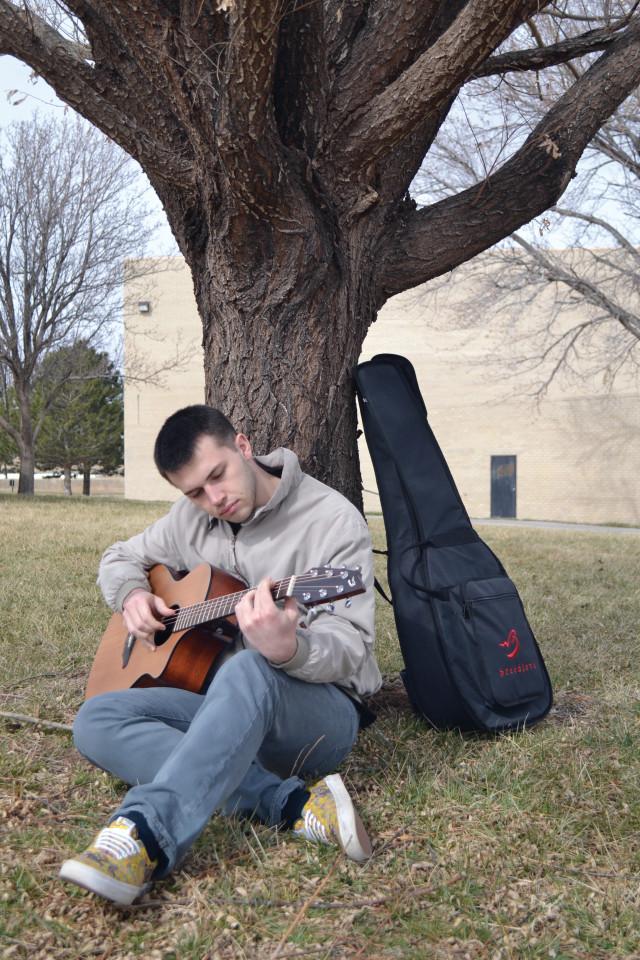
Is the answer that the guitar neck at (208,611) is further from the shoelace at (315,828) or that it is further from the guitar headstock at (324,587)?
the shoelace at (315,828)

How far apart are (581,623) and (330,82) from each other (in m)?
3.75

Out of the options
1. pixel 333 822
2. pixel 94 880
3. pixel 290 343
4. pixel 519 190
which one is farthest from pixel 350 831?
pixel 519 190

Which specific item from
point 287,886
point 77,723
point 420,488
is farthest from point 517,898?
point 420,488

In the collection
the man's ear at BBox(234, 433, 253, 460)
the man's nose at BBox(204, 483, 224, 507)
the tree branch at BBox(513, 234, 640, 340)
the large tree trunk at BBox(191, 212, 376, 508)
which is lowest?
the man's nose at BBox(204, 483, 224, 507)

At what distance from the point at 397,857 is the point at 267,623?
0.74 metres

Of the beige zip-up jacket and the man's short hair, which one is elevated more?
the man's short hair

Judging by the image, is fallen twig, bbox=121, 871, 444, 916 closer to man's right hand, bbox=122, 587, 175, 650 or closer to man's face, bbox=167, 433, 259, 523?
man's right hand, bbox=122, 587, 175, 650

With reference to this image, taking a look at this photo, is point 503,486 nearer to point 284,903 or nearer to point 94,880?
point 284,903

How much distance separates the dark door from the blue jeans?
22.8 m

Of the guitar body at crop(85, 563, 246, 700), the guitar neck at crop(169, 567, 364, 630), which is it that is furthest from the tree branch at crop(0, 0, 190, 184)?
the guitar neck at crop(169, 567, 364, 630)

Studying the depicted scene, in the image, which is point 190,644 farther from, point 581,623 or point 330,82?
point 581,623

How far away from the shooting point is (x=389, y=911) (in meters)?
2.17

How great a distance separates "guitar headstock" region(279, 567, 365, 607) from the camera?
2.49 m

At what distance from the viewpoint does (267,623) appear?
2391 millimetres
